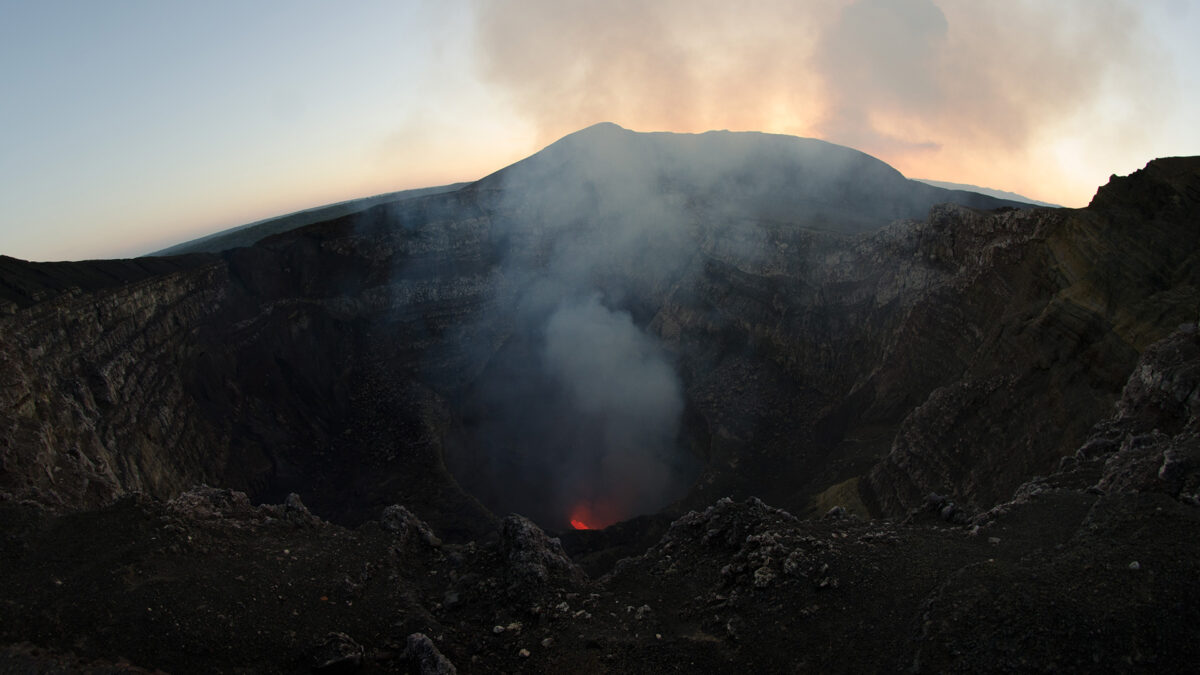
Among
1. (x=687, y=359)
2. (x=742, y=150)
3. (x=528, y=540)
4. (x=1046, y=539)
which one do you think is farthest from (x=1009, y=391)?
(x=742, y=150)

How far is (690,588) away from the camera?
13969 millimetres

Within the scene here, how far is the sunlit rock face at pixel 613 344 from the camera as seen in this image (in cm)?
2086

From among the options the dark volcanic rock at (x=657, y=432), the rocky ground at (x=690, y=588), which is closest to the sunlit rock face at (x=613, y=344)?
the dark volcanic rock at (x=657, y=432)

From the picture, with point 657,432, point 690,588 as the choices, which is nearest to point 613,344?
point 657,432

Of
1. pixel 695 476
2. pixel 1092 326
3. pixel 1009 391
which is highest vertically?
pixel 1092 326

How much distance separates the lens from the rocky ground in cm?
956

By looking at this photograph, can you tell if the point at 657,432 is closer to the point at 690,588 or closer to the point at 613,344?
the point at 613,344

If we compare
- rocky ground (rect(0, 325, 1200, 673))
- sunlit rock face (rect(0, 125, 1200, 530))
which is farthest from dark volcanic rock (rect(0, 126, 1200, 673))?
sunlit rock face (rect(0, 125, 1200, 530))

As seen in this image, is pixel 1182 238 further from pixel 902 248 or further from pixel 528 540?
pixel 528 540

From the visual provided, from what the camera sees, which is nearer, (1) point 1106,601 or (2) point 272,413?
(1) point 1106,601

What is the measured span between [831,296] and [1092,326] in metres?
17.2

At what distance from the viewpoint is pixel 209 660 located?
1104cm

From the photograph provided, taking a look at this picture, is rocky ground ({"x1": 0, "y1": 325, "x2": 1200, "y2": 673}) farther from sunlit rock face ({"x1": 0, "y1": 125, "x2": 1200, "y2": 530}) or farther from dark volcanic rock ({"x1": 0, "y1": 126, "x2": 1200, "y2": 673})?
sunlit rock face ({"x1": 0, "y1": 125, "x2": 1200, "y2": 530})

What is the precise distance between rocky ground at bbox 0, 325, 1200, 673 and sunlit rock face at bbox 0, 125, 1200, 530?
4851 mm
